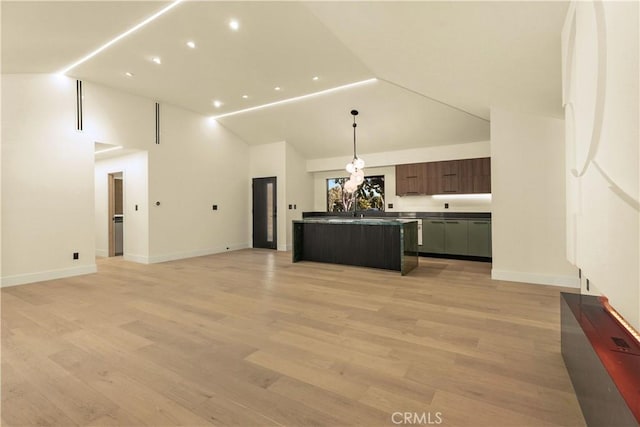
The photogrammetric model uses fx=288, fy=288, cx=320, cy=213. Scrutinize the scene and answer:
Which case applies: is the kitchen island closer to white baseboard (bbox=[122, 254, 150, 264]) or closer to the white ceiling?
the white ceiling

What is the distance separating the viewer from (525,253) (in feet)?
14.1

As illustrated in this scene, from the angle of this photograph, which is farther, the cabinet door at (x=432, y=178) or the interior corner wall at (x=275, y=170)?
the interior corner wall at (x=275, y=170)

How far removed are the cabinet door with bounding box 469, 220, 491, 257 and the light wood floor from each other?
214 cm

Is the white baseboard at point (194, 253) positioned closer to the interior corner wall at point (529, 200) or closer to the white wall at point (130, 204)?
the white wall at point (130, 204)

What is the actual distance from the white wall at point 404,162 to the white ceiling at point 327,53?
1.08 feet

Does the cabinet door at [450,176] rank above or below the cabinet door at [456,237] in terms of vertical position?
above

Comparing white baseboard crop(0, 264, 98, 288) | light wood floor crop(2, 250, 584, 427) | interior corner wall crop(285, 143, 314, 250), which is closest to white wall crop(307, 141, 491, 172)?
interior corner wall crop(285, 143, 314, 250)

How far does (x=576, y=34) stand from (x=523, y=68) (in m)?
1.31

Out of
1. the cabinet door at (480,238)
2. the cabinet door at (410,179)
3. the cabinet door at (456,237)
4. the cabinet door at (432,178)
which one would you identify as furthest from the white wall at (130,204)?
the cabinet door at (480,238)

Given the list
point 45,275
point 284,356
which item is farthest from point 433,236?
point 45,275

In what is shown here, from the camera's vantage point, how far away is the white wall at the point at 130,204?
6121 mm

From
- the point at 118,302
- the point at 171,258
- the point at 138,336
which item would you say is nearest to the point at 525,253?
the point at 138,336

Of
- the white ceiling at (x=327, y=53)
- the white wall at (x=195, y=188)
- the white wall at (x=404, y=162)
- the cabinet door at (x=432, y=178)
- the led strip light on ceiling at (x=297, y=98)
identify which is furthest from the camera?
the cabinet door at (x=432, y=178)

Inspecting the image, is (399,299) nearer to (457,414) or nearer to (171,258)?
(457,414)
